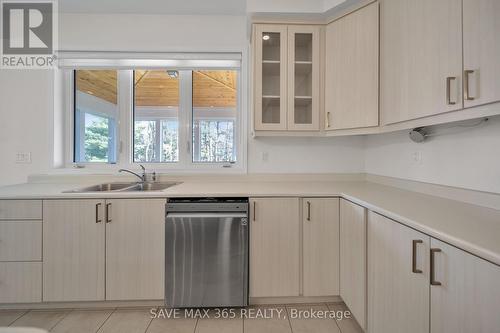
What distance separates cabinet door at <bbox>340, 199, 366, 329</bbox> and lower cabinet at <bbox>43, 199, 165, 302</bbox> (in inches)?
53.8

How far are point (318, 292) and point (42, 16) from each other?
3639 mm

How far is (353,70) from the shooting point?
1.90 m

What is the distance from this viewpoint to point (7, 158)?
2.33 meters

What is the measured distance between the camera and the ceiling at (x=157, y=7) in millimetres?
2209

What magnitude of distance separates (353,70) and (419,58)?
23.2 inches

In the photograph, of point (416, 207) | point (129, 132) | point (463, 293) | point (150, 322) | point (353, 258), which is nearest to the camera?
point (463, 293)

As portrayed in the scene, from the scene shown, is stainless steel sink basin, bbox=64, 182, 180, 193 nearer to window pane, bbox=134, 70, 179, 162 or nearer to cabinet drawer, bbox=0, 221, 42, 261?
window pane, bbox=134, 70, 179, 162

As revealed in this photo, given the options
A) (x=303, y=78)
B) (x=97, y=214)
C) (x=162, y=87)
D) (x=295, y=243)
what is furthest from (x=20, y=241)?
(x=303, y=78)

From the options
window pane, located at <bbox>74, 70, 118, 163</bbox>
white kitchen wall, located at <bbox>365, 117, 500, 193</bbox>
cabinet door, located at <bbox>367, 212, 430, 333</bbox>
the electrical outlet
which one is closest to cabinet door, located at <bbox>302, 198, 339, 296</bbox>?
→ cabinet door, located at <bbox>367, 212, 430, 333</bbox>

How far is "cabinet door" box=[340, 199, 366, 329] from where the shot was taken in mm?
1474

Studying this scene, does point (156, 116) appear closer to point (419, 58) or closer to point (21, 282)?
point (21, 282)

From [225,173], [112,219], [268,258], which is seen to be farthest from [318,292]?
[112,219]

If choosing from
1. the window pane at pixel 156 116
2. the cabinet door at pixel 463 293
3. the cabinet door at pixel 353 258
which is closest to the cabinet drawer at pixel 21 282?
the window pane at pixel 156 116

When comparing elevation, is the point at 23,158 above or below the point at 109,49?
below
